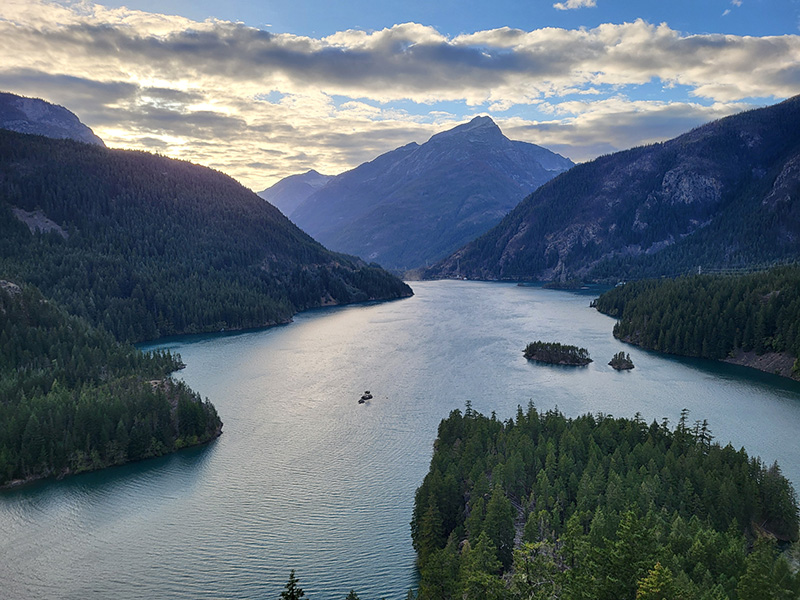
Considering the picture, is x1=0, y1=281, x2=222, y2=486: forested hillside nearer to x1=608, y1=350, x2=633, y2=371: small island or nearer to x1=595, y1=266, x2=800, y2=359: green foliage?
x1=608, y1=350, x2=633, y2=371: small island

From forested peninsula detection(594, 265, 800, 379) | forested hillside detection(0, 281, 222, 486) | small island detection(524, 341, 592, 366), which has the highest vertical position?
forested peninsula detection(594, 265, 800, 379)

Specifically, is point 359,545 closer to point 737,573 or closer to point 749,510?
point 737,573

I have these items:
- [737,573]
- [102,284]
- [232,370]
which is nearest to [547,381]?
[232,370]

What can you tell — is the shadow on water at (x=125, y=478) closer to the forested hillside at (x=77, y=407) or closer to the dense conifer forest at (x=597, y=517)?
the forested hillside at (x=77, y=407)

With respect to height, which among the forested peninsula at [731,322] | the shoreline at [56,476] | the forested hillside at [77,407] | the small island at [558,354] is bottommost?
the shoreline at [56,476]

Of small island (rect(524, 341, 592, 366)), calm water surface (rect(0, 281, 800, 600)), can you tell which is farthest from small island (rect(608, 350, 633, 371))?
small island (rect(524, 341, 592, 366))

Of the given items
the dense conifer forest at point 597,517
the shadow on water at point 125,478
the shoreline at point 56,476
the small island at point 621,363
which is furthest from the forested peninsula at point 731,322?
the shoreline at point 56,476
